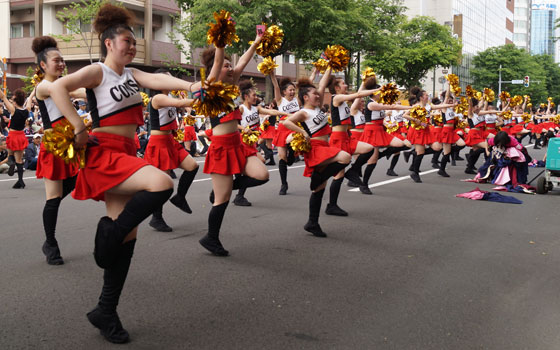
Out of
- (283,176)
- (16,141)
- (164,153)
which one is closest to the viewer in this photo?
(164,153)

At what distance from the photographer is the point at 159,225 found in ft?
23.7

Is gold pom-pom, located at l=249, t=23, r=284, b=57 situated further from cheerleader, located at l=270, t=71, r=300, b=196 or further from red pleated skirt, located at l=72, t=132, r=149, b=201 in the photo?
cheerleader, located at l=270, t=71, r=300, b=196

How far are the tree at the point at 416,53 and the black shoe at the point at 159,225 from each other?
138 ft

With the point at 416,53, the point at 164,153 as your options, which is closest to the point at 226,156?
the point at 164,153

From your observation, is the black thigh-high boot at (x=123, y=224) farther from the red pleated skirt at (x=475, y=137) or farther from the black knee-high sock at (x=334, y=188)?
the red pleated skirt at (x=475, y=137)

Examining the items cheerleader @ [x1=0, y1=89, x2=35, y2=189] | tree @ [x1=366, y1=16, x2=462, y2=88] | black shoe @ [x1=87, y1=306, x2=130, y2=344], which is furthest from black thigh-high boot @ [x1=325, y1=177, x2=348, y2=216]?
tree @ [x1=366, y1=16, x2=462, y2=88]

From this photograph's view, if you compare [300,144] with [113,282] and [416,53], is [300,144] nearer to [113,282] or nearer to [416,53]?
[113,282]

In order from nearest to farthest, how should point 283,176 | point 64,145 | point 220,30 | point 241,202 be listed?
point 64,145 → point 220,30 → point 241,202 → point 283,176

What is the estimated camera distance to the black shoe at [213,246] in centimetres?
588

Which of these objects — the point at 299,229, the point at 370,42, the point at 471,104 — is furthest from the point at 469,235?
the point at 370,42

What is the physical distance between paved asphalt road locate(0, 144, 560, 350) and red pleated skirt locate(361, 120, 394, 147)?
288 centimetres

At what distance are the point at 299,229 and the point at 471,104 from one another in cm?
800

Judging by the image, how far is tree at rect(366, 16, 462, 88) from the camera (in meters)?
50.1

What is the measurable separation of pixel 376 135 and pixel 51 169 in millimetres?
6887
